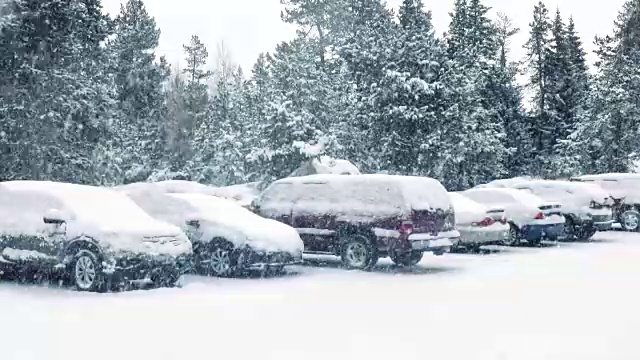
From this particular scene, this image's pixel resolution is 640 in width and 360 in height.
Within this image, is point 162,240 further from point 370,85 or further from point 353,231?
point 370,85

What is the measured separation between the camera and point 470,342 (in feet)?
26.3

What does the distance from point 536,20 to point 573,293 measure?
1849 inches

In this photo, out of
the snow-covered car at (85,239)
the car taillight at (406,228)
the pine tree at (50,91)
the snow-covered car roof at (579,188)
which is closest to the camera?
the snow-covered car at (85,239)

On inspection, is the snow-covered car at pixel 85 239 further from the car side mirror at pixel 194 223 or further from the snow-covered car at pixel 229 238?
the car side mirror at pixel 194 223

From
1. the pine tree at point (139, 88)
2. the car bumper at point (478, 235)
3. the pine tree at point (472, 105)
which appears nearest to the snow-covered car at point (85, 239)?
the car bumper at point (478, 235)

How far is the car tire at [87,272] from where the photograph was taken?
36.5ft

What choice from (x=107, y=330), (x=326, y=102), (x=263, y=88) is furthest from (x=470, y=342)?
(x=263, y=88)

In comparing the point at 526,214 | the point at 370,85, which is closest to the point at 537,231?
the point at 526,214

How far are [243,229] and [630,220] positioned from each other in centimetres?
1706

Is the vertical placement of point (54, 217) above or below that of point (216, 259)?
above

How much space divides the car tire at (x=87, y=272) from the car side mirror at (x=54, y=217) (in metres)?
0.56

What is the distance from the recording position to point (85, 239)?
11242 millimetres

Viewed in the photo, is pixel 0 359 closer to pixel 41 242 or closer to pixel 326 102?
pixel 41 242

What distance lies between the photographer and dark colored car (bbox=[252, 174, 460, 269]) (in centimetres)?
1427
